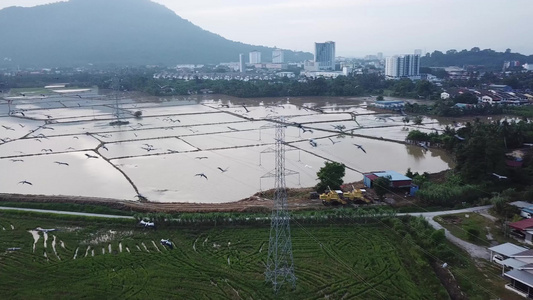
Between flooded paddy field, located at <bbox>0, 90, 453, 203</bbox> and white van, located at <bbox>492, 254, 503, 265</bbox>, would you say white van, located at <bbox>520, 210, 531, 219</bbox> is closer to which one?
white van, located at <bbox>492, 254, 503, 265</bbox>

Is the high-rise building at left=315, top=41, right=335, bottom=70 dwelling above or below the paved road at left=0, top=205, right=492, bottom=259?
above

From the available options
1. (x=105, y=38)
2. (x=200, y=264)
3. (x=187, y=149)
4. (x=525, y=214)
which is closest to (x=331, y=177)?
(x=525, y=214)

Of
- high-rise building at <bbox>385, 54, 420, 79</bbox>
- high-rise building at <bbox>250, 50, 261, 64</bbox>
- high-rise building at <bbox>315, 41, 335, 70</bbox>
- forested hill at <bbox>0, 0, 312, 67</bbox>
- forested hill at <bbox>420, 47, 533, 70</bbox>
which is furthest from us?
forested hill at <bbox>0, 0, 312, 67</bbox>

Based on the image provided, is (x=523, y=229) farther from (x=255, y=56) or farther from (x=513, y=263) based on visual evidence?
(x=255, y=56)

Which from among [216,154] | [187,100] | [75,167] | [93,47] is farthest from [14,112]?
[93,47]

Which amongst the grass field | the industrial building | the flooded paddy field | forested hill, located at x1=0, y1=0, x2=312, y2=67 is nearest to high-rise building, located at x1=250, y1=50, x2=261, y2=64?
the industrial building

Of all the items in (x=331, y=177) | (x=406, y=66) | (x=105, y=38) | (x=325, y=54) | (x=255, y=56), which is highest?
(x=105, y=38)
